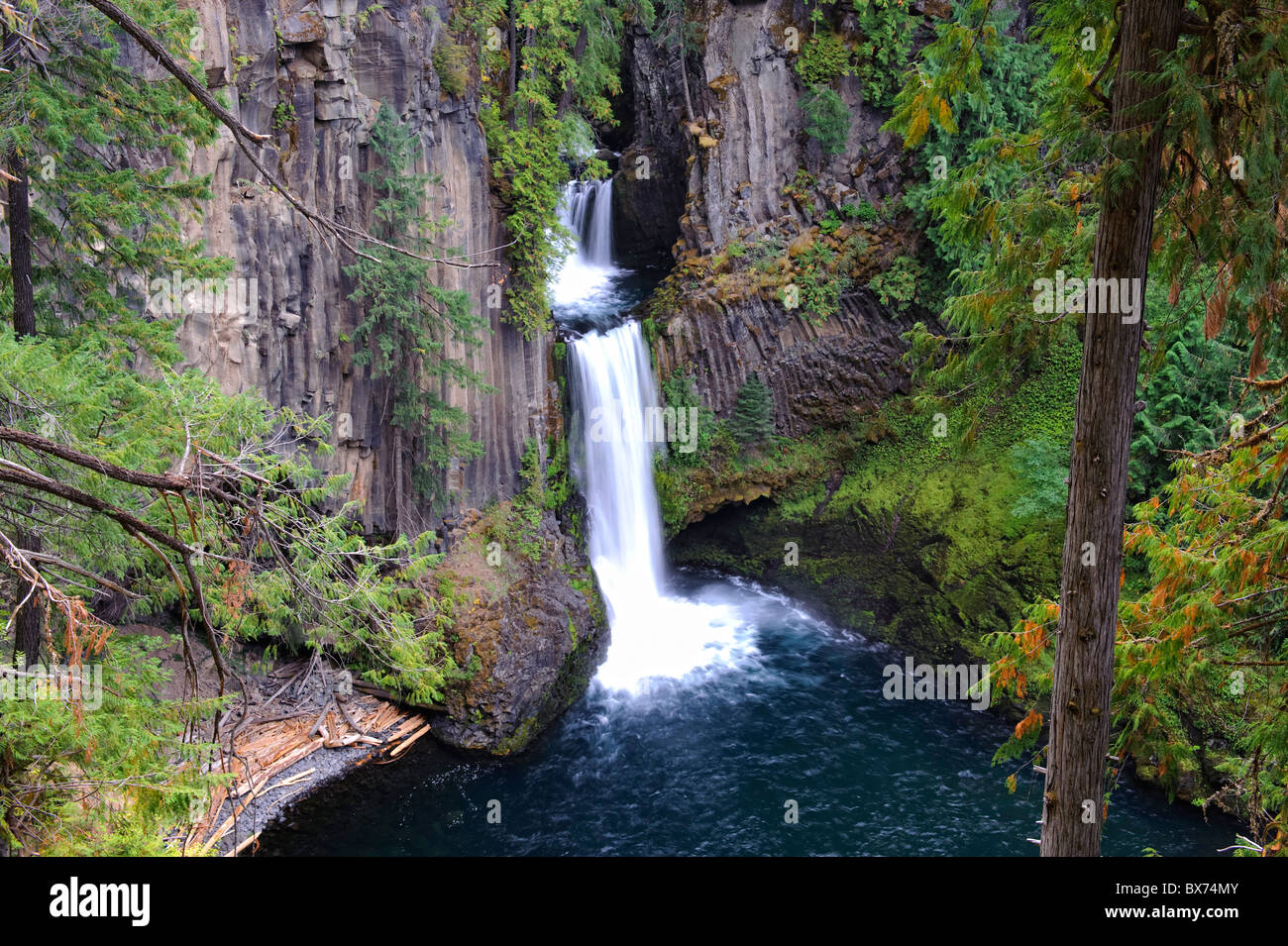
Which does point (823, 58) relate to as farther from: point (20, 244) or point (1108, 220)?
point (20, 244)

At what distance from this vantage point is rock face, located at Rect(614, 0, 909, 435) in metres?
20.1

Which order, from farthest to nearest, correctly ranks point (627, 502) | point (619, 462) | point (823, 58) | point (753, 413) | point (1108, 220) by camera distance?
point (753, 413) → point (823, 58) → point (627, 502) → point (619, 462) → point (1108, 220)

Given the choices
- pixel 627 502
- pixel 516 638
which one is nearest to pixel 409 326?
pixel 516 638

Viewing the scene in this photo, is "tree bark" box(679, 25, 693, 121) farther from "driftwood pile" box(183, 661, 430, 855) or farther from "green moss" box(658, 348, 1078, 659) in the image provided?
"driftwood pile" box(183, 661, 430, 855)

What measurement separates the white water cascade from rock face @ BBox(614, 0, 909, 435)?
1.20 meters

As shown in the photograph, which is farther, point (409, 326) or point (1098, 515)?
point (409, 326)

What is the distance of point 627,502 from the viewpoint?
64.1 ft

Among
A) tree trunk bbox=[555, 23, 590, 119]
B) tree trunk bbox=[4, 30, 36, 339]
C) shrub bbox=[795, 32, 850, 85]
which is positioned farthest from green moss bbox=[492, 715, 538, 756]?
shrub bbox=[795, 32, 850, 85]

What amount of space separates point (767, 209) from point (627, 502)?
8.54m

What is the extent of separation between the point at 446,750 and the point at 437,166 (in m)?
11.1

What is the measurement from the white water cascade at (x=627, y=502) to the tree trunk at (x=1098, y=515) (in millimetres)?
12141

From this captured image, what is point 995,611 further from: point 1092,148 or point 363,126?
point 363,126

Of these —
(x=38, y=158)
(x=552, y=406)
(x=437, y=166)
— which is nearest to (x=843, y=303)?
(x=552, y=406)

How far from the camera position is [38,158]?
7.46m
